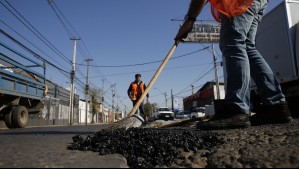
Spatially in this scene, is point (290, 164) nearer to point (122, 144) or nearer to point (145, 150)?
point (145, 150)

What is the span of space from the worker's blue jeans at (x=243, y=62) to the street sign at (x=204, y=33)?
2212 centimetres

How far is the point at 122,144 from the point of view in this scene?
5.11 ft

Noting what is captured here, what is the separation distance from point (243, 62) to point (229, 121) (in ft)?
1.84

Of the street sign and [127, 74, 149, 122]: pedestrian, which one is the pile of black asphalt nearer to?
[127, 74, 149, 122]: pedestrian

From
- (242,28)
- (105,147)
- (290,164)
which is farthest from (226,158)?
(242,28)

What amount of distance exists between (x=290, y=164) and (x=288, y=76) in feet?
17.5

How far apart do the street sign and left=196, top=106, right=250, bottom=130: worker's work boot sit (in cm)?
2267

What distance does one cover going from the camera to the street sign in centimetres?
2483

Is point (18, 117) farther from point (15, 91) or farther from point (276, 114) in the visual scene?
point (276, 114)

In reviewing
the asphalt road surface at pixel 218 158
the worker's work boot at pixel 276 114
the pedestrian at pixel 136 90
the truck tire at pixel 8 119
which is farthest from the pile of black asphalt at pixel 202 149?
the truck tire at pixel 8 119

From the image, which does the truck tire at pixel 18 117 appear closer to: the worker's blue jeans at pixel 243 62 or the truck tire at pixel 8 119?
the truck tire at pixel 8 119

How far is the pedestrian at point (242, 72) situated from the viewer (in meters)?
2.38

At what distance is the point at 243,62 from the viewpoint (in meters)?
2.50

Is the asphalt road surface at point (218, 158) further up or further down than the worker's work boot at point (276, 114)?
further down
